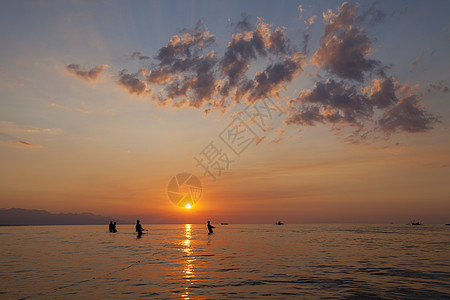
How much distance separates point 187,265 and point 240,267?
3.88 meters

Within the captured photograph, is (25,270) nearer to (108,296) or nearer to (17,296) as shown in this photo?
(17,296)

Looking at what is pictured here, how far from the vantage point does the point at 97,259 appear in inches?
1019

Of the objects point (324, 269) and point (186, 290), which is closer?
point (186, 290)

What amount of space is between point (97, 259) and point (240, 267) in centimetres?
1232

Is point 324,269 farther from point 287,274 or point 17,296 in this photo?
point 17,296

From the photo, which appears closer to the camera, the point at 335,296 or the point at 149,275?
the point at 335,296

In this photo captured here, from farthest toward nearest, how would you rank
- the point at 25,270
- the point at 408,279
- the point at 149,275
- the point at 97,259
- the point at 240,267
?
the point at 97,259 → the point at 240,267 → the point at 25,270 → the point at 149,275 → the point at 408,279

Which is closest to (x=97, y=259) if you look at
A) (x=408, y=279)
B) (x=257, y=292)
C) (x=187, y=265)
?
(x=187, y=265)

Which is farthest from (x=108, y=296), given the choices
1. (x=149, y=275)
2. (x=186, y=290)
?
(x=149, y=275)

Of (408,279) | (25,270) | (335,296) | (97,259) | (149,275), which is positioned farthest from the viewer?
(97,259)

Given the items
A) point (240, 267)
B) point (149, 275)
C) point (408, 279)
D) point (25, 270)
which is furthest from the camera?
point (240, 267)

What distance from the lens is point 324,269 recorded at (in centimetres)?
2070

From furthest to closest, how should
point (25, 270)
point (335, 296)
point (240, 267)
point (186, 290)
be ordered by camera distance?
point (240, 267) → point (25, 270) → point (186, 290) → point (335, 296)

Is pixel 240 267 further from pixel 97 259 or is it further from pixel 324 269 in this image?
pixel 97 259
